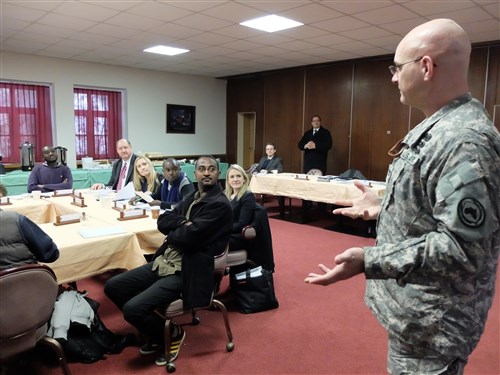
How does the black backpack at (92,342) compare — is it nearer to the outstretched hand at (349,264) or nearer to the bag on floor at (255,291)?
the bag on floor at (255,291)

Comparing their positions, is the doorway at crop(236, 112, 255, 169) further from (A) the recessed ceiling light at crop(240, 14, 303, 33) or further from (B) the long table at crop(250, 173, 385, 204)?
(A) the recessed ceiling light at crop(240, 14, 303, 33)

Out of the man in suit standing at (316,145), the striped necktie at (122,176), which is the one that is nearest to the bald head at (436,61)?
the striped necktie at (122,176)

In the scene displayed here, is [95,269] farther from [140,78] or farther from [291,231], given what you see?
[140,78]

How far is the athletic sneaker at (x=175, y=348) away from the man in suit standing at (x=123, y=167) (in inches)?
90.5

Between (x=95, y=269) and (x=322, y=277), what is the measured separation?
1767mm

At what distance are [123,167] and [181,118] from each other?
5067 mm

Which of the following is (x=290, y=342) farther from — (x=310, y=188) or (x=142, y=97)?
(x=142, y=97)

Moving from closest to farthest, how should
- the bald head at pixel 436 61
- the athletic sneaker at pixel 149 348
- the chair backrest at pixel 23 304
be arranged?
the bald head at pixel 436 61 → the chair backrest at pixel 23 304 → the athletic sneaker at pixel 149 348

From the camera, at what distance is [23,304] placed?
61.6 inches

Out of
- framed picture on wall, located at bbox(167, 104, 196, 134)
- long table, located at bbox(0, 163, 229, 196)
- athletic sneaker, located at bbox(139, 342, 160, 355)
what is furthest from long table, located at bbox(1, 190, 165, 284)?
framed picture on wall, located at bbox(167, 104, 196, 134)

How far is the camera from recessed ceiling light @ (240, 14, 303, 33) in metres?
4.76

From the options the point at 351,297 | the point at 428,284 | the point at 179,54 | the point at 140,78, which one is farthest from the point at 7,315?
the point at 140,78

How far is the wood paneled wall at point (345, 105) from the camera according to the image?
238 inches

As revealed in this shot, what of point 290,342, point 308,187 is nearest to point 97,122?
point 308,187
